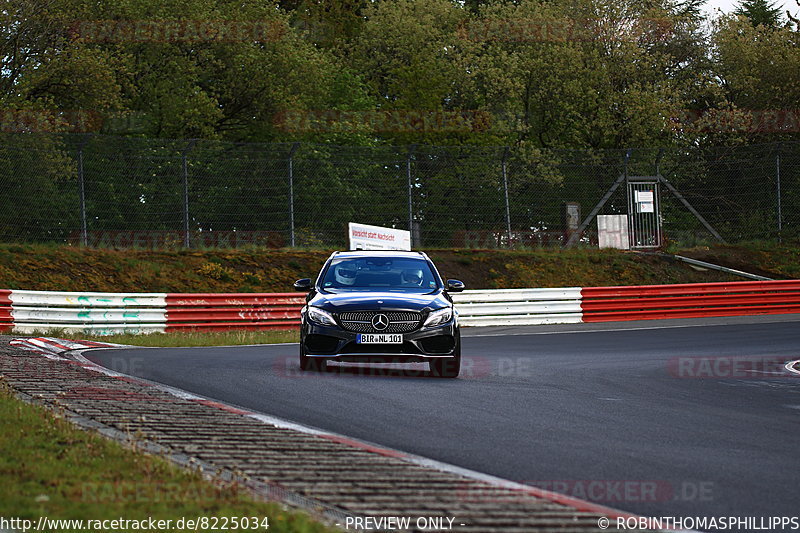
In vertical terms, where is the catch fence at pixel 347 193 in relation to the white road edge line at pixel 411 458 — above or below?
above

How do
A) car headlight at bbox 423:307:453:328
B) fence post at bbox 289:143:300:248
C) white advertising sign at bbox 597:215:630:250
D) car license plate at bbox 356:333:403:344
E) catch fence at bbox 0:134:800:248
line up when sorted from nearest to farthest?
car license plate at bbox 356:333:403:344 < car headlight at bbox 423:307:453:328 < catch fence at bbox 0:134:800:248 < fence post at bbox 289:143:300:248 < white advertising sign at bbox 597:215:630:250

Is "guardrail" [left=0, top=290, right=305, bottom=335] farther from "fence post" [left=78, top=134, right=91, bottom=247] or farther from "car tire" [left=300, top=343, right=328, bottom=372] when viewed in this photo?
"car tire" [left=300, top=343, right=328, bottom=372]

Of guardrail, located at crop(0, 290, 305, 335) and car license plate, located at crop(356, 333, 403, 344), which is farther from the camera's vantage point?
guardrail, located at crop(0, 290, 305, 335)

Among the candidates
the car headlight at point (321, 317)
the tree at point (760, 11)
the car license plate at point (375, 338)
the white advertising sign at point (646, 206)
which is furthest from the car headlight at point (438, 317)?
the tree at point (760, 11)

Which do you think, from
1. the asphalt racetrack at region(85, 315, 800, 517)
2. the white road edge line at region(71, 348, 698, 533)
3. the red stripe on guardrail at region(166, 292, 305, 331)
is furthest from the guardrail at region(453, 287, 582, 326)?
the white road edge line at region(71, 348, 698, 533)

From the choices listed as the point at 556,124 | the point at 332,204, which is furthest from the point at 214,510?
the point at 556,124

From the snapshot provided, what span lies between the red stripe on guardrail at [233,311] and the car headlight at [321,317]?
34.8 ft

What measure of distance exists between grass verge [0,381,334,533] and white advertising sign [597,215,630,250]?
93.7 ft

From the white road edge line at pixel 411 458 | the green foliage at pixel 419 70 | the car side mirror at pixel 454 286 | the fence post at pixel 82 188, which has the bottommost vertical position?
the white road edge line at pixel 411 458

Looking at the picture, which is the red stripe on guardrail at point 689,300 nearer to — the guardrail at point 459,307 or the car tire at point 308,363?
the guardrail at point 459,307

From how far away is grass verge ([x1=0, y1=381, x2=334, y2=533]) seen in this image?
5.12 metres

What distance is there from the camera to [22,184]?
1035 inches

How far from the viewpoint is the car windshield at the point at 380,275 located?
48.6 feet

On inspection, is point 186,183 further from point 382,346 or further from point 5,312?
point 382,346
